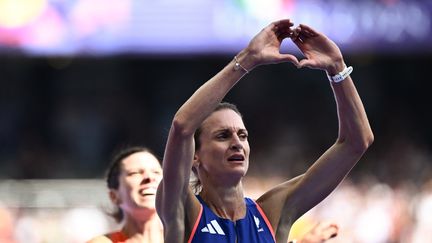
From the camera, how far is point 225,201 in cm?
426

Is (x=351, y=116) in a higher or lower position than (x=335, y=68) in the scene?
lower

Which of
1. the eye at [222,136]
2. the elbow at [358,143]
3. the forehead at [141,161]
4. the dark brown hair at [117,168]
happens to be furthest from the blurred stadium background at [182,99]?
the eye at [222,136]

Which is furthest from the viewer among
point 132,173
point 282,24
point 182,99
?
point 182,99

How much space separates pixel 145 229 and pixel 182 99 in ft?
29.2

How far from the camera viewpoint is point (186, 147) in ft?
12.8

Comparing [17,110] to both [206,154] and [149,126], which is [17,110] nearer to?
[149,126]

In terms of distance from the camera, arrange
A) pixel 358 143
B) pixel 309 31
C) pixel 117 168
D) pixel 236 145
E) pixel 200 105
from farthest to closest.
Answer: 1. pixel 117 168
2. pixel 358 143
3. pixel 236 145
4. pixel 309 31
5. pixel 200 105

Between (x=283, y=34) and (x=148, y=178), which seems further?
(x=148, y=178)

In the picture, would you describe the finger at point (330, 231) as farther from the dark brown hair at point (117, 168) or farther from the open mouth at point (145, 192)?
the dark brown hair at point (117, 168)

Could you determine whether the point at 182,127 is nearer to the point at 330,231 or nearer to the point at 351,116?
the point at 351,116

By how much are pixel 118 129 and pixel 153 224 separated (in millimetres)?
8023

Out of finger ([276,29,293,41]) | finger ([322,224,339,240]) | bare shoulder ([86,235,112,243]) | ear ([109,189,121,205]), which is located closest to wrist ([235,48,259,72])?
finger ([276,29,293,41])

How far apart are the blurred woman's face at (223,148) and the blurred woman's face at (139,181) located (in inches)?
49.8

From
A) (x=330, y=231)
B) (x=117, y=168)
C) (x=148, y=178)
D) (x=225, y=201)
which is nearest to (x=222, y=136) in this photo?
(x=225, y=201)
